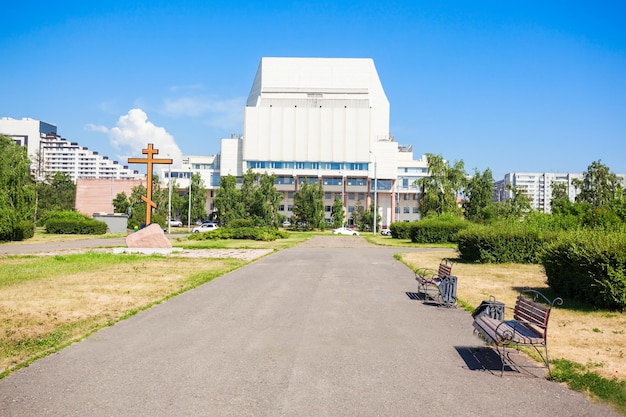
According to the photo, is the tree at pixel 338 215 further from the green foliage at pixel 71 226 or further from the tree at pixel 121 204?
the green foliage at pixel 71 226

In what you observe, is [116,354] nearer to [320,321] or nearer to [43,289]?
[320,321]

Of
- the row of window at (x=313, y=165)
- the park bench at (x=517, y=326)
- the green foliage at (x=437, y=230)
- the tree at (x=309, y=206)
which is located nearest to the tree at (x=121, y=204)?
the tree at (x=309, y=206)

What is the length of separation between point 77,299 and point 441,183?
56574 mm

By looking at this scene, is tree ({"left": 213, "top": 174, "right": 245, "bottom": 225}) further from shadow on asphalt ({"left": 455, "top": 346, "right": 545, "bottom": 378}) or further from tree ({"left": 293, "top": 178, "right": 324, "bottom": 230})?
shadow on asphalt ({"left": 455, "top": 346, "right": 545, "bottom": 378})

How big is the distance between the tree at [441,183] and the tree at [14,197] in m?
44.2

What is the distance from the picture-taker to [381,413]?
521 centimetres

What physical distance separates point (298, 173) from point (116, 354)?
94421mm

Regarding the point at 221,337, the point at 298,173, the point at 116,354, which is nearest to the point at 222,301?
the point at 221,337

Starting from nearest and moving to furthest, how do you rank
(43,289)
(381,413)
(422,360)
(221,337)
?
(381,413) < (422,360) < (221,337) < (43,289)

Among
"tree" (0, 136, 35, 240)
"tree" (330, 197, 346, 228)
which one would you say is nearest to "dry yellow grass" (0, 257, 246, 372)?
"tree" (0, 136, 35, 240)

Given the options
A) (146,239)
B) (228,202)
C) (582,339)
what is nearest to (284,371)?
(582,339)

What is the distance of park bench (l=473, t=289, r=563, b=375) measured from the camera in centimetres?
701

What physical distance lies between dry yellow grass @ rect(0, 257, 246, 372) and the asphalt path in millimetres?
702

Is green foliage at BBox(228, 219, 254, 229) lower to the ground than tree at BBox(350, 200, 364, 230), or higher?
lower
